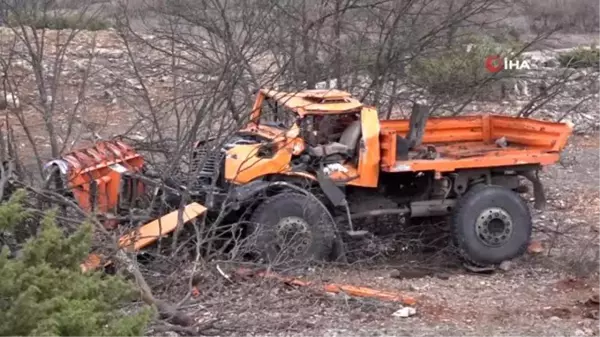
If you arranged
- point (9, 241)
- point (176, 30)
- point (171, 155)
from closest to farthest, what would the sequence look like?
point (9, 241) < point (171, 155) < point (176, 30)

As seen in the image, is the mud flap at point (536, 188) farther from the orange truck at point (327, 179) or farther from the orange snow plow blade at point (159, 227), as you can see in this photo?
the orange snow plow blade at point (159, 227)

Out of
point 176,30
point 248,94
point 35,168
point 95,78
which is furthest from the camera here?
point 95,78

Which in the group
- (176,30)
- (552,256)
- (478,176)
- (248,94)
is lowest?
(552,256)

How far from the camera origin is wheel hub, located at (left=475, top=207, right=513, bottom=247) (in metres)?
9.92

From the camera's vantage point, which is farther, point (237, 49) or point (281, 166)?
point (237, 49)

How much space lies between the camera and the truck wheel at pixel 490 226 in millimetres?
9875

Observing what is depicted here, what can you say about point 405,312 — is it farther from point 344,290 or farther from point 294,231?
point 294,231

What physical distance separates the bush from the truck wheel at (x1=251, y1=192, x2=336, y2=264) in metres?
3.89

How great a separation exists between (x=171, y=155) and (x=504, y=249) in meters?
3.39

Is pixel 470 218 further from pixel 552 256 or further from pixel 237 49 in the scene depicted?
pixel 237 49

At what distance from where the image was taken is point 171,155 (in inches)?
402

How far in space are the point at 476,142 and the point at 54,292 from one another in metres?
7.29

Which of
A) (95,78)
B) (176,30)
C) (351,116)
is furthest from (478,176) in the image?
(95,78)

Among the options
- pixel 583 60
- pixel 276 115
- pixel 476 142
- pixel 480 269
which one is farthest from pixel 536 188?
pixel 583 60
